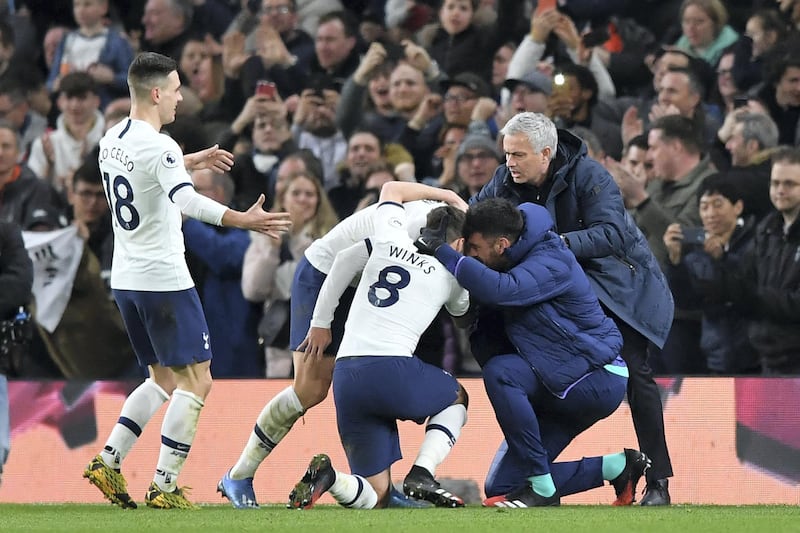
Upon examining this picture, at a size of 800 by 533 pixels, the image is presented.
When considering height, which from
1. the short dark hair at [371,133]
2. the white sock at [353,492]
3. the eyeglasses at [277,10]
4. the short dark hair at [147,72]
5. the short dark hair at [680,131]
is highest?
the short dark hair at [147,72]

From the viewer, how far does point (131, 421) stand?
700 cm

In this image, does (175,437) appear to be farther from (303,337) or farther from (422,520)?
(422,520)

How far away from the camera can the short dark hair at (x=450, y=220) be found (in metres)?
6.88

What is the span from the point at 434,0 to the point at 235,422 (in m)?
5.11

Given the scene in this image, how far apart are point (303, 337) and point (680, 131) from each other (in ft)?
12.0

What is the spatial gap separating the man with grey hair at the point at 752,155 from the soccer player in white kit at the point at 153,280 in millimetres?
4218

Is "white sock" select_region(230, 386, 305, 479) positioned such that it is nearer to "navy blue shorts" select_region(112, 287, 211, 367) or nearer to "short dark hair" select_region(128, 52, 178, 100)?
"navy blue shorts" select_region(112, 287, 211, 367)

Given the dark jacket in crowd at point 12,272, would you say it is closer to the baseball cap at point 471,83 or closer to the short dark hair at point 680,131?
the baseball cap at point 471,83

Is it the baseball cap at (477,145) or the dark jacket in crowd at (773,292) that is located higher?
the baseball cap at (477,145)

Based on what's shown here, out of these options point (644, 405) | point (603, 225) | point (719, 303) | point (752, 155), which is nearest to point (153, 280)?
point (603, 225)

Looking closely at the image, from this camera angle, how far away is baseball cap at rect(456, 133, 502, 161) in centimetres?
1025

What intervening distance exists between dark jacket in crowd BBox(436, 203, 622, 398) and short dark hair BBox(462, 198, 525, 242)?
2.5 inches

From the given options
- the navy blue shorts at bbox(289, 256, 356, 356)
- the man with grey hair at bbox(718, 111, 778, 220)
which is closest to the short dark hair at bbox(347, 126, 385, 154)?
the man with grey hair at bbox(718, 111, 778, 220)

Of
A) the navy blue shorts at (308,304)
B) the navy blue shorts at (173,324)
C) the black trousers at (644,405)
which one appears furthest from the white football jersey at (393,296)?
the black trousers at (644,405)
